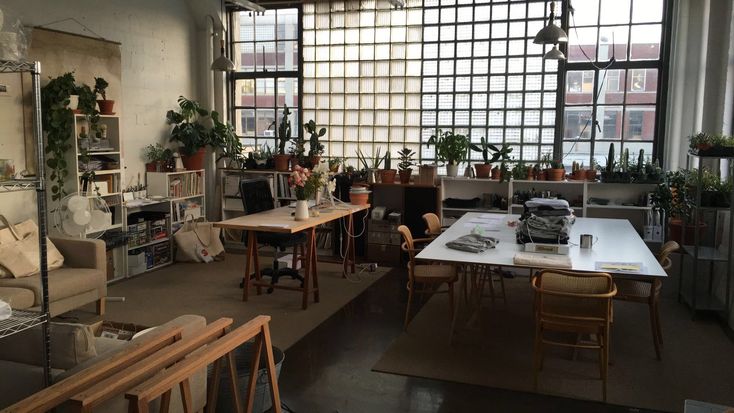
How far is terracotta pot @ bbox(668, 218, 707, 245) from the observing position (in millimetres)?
6051

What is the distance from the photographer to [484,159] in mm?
7738

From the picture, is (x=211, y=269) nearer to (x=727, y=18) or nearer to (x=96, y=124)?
(x=96, y=124)

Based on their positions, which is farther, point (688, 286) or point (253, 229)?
point (688, 286)

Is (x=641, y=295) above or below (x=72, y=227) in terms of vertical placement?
below

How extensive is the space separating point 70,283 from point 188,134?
3198 millimetres

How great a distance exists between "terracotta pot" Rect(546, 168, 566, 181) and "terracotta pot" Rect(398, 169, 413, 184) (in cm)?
172

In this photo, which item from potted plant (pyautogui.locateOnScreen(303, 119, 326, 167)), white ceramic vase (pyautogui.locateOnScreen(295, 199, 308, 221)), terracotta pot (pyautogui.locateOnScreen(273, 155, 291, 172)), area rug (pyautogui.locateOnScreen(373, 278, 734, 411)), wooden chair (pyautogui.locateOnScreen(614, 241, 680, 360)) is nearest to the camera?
area rug (pyautogui.locateOnScreen(373, 278, 734, 411))

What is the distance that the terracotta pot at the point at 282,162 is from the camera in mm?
8438

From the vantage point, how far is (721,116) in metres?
5.86

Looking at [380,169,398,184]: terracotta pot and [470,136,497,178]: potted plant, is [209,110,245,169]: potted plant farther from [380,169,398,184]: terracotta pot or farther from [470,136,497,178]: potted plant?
[470,136,497,178]: potted plant

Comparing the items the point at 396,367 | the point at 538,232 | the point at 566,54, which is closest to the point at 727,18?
the point at 566,54

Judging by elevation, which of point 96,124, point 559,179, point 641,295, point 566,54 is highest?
point 566,54

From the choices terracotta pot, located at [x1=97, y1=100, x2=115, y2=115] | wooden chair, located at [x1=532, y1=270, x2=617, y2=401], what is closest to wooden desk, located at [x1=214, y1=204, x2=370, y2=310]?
terracotta pot, located at [x1=97, y1=100, x2=115, y2=115]

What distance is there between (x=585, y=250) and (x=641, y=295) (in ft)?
1.73
